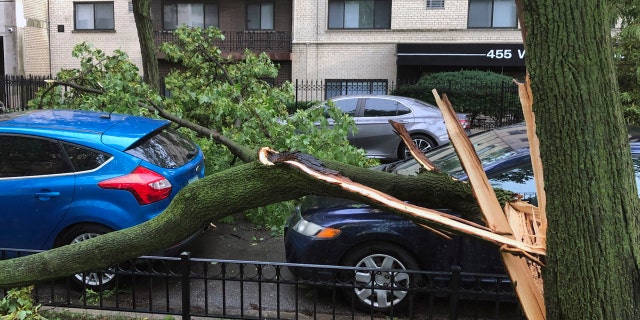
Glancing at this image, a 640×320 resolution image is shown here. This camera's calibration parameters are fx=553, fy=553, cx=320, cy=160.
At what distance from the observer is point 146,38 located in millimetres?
8430

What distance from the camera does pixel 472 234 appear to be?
1.73 metres

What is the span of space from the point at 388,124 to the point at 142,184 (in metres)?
6.92

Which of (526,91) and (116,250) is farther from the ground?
(526,91)

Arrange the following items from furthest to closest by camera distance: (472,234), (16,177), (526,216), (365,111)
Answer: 1. (365,111)
2. (16,177)
3. (526,216)
4. (472,234)

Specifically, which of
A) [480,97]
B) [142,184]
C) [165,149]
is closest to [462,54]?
[480,97]

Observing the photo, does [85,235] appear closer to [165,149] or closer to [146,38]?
[165,149]

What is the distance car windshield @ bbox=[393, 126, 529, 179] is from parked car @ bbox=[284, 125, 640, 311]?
22 millimetres

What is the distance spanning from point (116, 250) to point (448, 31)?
1851 cm

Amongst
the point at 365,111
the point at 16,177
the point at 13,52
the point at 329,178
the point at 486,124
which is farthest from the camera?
the point at 13,52

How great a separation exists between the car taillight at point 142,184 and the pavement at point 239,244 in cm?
121

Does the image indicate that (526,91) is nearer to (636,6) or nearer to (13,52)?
(636,6)

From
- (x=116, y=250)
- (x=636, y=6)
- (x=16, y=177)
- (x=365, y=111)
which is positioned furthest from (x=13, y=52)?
(x=116, y=250)

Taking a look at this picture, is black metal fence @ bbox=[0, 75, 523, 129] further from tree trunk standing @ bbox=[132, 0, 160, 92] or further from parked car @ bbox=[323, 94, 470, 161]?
tree trunk standing @ bbox=[132, 0, 160, 92]

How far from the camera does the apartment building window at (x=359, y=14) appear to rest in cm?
1975
